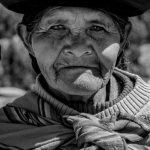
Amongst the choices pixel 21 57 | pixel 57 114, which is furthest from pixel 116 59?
pixel 21 57

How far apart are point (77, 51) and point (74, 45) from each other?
0.04 m

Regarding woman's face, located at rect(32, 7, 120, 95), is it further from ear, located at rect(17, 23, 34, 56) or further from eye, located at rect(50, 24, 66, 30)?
ear, located at rect(17, 23, 34, 56)

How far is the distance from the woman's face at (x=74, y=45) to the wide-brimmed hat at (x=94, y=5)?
30mm

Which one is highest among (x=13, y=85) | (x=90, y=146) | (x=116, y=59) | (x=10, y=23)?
(x=116, y=59)

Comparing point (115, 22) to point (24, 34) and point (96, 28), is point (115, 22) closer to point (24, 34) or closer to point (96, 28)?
point (96, 28)

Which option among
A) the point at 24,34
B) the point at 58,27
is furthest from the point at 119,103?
the point at 24,34

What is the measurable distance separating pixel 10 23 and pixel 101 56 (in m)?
7.85

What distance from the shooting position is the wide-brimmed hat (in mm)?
3152

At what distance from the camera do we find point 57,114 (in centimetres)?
337

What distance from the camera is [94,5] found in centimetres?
316

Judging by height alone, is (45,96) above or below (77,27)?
below

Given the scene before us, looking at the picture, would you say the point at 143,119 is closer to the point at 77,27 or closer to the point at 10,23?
the point at 77,27

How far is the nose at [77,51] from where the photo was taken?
312 cm

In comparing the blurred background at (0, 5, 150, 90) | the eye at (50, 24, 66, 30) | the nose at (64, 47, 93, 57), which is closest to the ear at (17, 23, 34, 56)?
the eye at (50, 24, 66, 30)
